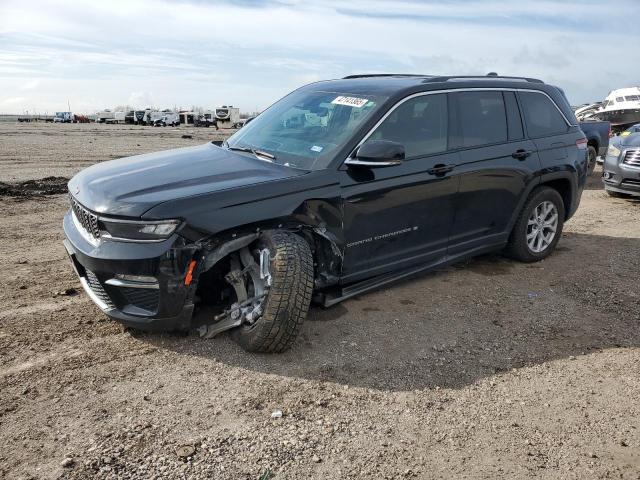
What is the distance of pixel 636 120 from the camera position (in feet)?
77.7

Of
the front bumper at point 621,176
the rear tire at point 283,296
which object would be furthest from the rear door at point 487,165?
the front bumper at point 621,176

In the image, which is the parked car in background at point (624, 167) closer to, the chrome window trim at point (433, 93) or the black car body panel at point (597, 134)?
the black car body panel at point (597, 134)

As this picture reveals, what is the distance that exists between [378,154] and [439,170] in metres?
0.90

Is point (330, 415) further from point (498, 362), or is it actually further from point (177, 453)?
point (498, 362)

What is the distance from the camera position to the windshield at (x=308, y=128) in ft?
13.9

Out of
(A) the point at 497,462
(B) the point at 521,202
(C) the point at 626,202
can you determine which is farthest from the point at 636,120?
(A) the point at 497,462

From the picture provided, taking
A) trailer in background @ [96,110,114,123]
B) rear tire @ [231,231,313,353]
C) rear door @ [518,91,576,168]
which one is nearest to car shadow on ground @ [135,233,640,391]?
rear tire @ [231,231,313,353]

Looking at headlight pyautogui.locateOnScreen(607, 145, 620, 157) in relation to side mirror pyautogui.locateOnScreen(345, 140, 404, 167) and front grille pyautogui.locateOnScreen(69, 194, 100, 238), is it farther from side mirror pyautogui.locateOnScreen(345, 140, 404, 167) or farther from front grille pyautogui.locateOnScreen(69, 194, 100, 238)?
front grille pyautogui.locateOnScreen(69, 194, 100, 238)

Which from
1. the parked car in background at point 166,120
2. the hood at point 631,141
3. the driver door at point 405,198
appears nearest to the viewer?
the driver door at point 405,198

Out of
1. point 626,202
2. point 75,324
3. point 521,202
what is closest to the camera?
point 75,324

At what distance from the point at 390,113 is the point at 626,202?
24.9 feet

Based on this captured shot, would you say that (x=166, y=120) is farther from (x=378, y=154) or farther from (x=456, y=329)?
(x=456, y=329)

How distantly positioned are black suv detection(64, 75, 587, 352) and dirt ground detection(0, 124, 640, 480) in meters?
0.35

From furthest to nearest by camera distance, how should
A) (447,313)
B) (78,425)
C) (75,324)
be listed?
(447,313) → (75,324) → (78,425)
